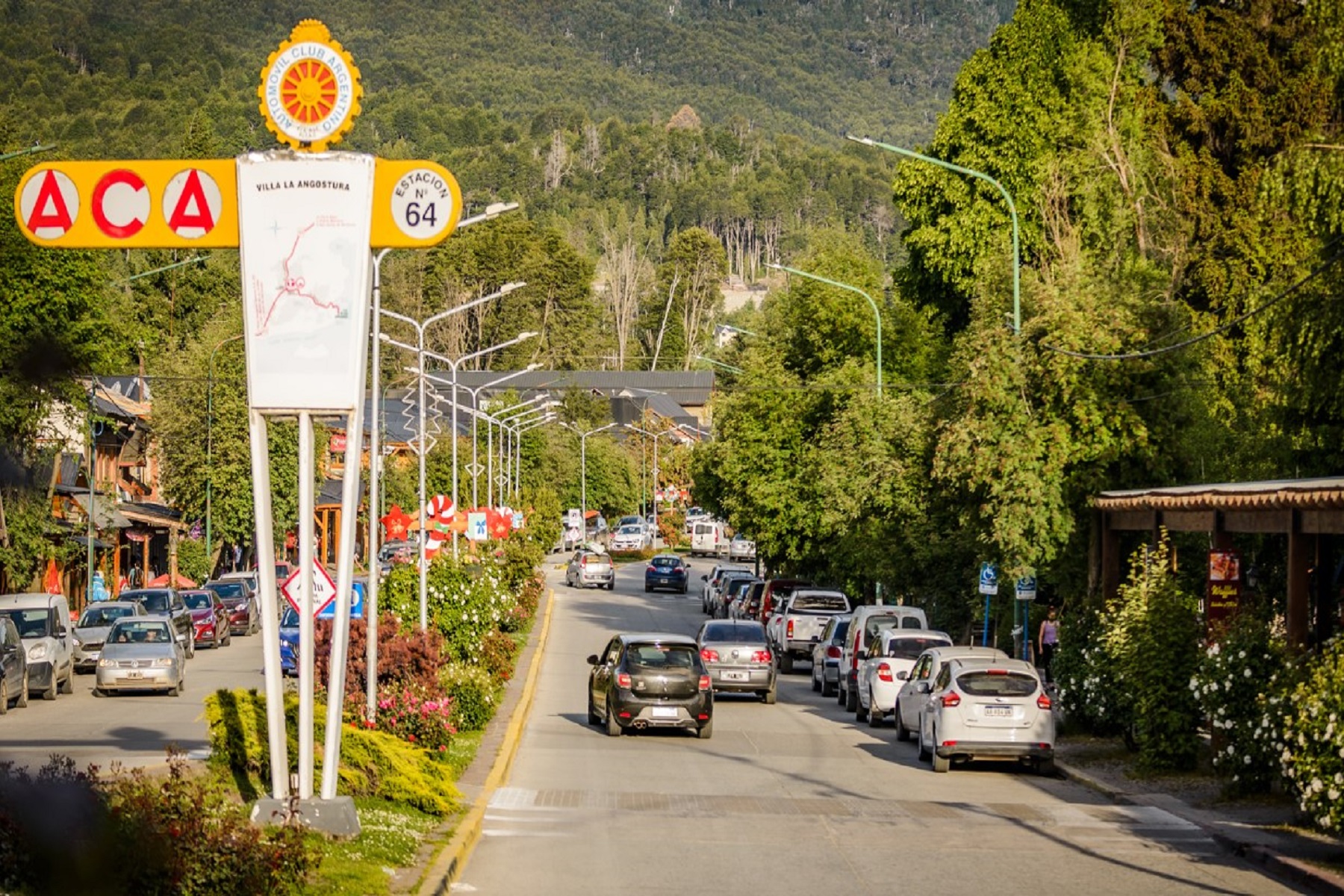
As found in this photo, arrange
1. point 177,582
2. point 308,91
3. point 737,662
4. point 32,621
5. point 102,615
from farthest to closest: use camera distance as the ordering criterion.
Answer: point 177,582 → point 102,615 → point 737,662 → point 32,621 → point 308,91

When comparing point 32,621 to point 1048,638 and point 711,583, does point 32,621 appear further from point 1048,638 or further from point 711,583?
point 711,583

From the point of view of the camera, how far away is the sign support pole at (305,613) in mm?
14453

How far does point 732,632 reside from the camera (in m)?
35.9

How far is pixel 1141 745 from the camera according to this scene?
77.4 ft

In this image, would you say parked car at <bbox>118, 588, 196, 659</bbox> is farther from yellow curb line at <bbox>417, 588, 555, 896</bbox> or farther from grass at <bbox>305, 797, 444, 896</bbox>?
grass at <bbox>305, 797, 444, 896</bbox>

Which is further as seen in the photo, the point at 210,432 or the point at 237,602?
the point at 210,432

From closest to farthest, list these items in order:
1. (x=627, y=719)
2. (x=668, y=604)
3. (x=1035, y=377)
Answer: (x=627, y=719) → (x=1035, y=377) → (x=668, y=604)

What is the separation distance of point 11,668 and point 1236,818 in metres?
21.1

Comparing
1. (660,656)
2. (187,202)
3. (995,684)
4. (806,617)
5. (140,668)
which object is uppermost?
(187,202)

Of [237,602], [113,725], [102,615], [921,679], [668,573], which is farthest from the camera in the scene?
[668,573]

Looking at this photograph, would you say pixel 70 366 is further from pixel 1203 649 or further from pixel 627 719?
pixel 627 719

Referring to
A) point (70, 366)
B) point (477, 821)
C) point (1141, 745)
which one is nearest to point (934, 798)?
point (1141, 745)

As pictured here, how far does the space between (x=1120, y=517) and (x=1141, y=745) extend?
5430mm

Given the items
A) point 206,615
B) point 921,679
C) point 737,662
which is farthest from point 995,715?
point 206,615
